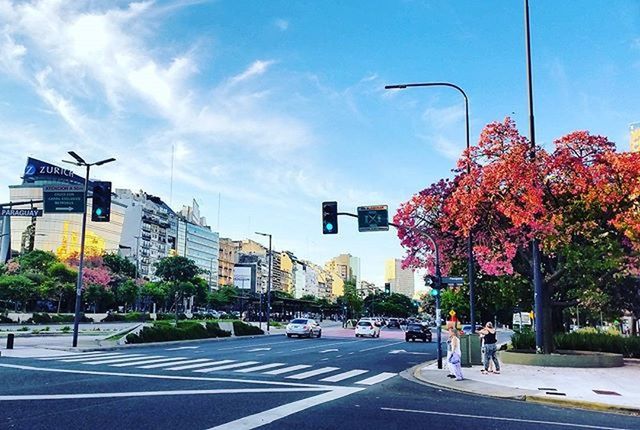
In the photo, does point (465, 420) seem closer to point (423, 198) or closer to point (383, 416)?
point (383, 416)

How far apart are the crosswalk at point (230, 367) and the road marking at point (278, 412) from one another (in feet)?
10.6

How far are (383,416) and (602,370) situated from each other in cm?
1395

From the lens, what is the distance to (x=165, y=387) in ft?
45.1

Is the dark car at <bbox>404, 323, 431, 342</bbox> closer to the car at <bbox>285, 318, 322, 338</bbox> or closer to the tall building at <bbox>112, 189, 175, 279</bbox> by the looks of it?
the car at <bbox>285, 318, 322, 338</bbox>

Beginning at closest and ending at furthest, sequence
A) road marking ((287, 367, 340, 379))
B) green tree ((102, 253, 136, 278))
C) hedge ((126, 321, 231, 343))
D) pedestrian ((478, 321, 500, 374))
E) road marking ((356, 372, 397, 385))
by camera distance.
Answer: road marking ((356, 372, 397, 385)) → road marking ((287, 367, 340, 379)) → pedestrian ((478, 321, 500, 374)) → hedge ((126, 321, 231, 343)) → green tree ((102, 253, 136, 278))

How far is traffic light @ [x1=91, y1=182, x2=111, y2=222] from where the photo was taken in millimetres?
23344

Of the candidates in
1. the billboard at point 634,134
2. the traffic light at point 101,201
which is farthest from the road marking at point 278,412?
the billboard at point 634,134

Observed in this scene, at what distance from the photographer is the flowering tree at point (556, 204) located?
1977 cm

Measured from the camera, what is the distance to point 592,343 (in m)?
26.7

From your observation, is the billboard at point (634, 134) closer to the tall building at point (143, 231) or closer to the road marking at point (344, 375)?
the road marking at point (344, 375)

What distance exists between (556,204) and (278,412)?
49.2 ft

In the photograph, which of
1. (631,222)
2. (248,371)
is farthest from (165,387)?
(631,222)

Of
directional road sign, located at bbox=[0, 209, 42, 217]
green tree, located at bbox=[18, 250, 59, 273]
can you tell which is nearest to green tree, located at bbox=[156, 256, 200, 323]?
green tree, located at bbox=[18, 250, 59, 273]

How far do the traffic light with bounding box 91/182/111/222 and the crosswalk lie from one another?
585cm
